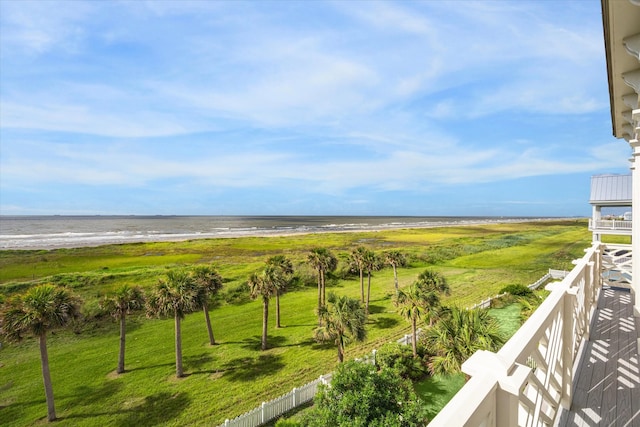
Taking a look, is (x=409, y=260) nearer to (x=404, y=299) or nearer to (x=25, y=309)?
(x=404, y=299)

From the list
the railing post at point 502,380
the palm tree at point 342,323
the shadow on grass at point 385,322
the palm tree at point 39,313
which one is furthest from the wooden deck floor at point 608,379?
the shadow on grass at point 385,322

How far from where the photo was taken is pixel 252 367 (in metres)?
17.4

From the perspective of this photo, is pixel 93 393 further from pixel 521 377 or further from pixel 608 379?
pixel 521 377

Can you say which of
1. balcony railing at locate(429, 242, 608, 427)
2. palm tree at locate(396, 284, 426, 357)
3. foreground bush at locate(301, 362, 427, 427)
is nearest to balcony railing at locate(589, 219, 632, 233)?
palm tree at locate(396, 284, 426, 357)

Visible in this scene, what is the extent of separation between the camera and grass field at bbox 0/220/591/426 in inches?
558

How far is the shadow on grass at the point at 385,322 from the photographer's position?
894 inches

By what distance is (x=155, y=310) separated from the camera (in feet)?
55.7

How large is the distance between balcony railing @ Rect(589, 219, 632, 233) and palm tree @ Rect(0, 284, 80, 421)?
26810 mm

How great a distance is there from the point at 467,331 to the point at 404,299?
5.74 m

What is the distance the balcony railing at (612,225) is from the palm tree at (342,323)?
538 inches

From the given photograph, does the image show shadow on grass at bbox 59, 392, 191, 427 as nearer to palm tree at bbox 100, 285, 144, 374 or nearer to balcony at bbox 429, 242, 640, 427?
palm tree at bbox 100, 285, 144, 374

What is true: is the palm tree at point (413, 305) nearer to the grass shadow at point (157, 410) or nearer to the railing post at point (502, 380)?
the grass shadow at point (157, 410)

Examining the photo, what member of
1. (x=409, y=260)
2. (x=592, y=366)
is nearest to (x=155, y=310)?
(x=592, y=366)

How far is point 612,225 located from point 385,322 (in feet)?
49.6
